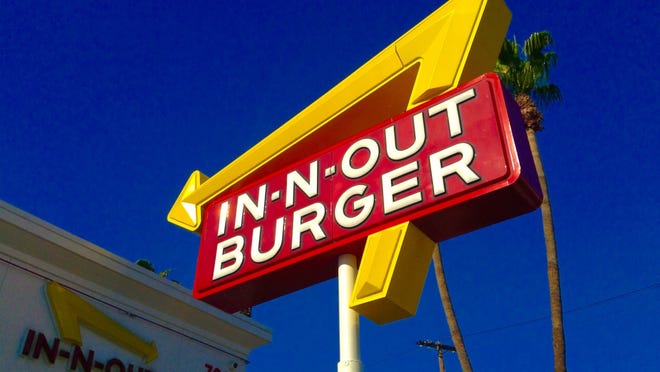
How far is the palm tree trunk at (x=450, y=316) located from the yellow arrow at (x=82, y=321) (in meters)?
10.7

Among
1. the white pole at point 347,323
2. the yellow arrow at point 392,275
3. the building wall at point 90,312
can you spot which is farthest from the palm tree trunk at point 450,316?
the yellow arrow at point 392,275

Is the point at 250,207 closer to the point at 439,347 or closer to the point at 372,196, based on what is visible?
the point at 372,196

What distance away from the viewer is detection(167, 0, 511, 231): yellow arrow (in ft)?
19.7

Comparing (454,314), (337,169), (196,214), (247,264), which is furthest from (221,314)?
(454,314)

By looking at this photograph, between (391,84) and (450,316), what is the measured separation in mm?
13738

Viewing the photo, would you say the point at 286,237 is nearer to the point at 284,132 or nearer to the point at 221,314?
the point at 284,132

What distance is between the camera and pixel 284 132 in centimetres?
715

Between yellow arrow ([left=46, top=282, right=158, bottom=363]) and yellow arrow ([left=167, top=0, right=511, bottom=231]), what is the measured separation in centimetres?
239

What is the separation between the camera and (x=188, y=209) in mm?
7738

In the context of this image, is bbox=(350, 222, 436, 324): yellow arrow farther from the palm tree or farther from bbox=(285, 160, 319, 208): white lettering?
the palm tree

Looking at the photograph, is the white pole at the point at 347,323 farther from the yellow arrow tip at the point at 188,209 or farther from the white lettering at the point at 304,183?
the yellow arrow tip at the point at 188,209

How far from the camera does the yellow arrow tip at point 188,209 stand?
7.62 m

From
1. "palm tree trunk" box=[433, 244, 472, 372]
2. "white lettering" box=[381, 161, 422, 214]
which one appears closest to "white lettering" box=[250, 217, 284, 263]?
"white lettering" box=[381, 161, 422, 214]

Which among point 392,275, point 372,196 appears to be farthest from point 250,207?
point 392,275
